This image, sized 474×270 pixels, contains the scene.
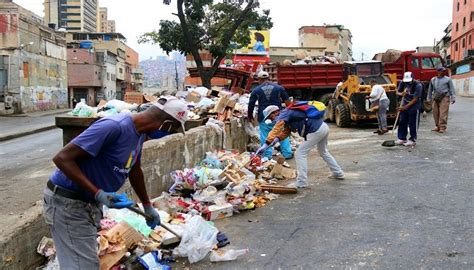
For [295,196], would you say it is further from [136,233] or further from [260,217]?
[136,233]

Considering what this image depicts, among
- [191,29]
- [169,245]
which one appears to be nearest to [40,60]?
[191,29]

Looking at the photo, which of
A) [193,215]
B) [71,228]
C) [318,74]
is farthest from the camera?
[318,74]

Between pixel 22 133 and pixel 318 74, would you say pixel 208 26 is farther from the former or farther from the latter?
pixel 22 133

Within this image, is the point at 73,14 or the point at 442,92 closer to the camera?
the point at 442,92

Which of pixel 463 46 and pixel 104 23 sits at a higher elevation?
pixel 104 23

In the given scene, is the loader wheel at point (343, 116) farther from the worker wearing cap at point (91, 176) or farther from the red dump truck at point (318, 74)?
the worker wearing cap at point (91, 176)

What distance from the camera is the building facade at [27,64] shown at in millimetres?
32344

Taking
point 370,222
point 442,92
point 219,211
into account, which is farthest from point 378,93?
point 219,211

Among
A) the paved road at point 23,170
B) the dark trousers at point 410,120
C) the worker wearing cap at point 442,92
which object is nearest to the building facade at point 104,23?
the paved road at point 23,170

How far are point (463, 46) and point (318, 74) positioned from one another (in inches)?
1722

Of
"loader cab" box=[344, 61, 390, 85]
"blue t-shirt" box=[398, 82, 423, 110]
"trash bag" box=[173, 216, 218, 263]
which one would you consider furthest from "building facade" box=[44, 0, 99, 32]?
"trash bag" box=[173, 216, 218, 263]

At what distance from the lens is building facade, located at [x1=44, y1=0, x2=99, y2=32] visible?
9306 cm

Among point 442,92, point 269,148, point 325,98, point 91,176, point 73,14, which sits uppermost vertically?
point 73,14

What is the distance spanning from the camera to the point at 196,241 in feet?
15.3
